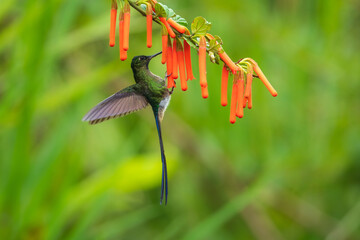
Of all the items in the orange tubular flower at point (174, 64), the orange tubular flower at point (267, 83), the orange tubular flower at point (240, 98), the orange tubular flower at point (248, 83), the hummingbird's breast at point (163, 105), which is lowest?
the hummingbird's breast at point (163, 105)

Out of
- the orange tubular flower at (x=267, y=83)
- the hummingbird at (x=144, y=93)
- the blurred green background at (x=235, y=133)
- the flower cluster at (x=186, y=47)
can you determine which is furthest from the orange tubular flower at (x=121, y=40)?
the blurred green background at (x=235, y=133)

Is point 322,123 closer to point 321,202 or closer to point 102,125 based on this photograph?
point 321,202

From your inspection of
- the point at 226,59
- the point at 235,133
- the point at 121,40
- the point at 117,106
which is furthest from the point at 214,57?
the point at 235,133

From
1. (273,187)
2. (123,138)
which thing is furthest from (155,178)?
(273,187)

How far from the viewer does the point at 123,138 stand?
2504 mm

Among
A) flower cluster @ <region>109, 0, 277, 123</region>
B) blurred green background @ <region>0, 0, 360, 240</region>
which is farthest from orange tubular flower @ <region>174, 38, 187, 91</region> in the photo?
blurred green background @ <region>0, 0, 360, 240</region>

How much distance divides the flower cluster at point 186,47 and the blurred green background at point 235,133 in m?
1.05

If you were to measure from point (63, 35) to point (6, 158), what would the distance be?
457 millimetres

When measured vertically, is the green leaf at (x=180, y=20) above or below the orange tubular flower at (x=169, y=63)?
above

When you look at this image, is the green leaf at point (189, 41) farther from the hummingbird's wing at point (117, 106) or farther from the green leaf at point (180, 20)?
the hummingbird's wing at point (117, 106)

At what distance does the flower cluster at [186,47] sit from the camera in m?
0.94

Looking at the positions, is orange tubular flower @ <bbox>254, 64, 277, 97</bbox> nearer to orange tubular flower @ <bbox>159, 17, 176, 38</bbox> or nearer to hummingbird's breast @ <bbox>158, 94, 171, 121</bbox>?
orange tubular flower @ <bbox>159, 17, 176, 38</bbox>

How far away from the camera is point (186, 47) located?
1.00 metres

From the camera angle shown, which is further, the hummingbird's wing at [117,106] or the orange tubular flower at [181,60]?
the hummingbird's wing at [117,106]
